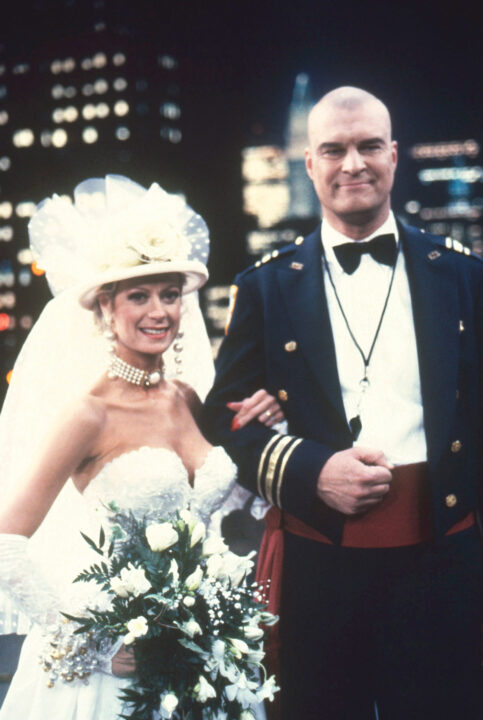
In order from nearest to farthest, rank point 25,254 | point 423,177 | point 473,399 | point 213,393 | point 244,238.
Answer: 1. point 473,399
2. point 213,393
3. point 423,177
4. point 244,238
5. point 25,254

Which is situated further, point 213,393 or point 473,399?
point 213,393

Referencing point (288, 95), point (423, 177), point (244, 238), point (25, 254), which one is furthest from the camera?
point (25, 254)

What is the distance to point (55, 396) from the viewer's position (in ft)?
6.69

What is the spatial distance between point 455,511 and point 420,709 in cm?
48

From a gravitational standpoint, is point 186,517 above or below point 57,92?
below

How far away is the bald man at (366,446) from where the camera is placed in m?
1.77

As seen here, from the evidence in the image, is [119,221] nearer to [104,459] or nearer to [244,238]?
[104,459]

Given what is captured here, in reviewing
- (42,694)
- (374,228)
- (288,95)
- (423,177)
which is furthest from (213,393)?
(423,177)

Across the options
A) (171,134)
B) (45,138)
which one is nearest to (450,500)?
(171,134)

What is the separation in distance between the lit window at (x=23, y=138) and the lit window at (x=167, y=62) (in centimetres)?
473

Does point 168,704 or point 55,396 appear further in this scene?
point 55,396

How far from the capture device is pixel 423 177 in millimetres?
7953

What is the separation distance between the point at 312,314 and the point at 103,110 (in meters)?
9.88

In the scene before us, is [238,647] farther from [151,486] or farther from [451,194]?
[451,194]
